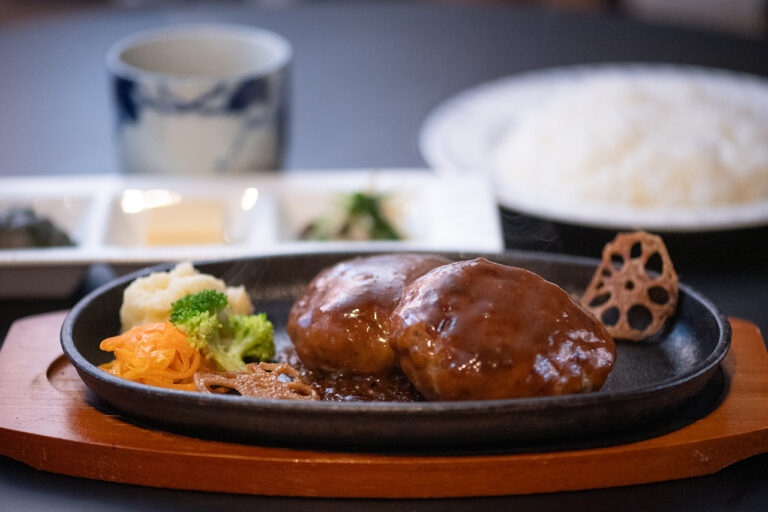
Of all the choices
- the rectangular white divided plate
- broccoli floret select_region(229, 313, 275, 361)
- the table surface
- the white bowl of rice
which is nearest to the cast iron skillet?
broccoli floret select_region(229, 313, 275, 361)

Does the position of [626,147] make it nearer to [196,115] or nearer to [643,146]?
[643,146]

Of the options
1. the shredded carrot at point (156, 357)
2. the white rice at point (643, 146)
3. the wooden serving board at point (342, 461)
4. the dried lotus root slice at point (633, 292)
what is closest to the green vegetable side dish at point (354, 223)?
the white rice at point (643, 146)

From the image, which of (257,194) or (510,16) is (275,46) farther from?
(510,16)

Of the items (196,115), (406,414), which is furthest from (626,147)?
(406,414)

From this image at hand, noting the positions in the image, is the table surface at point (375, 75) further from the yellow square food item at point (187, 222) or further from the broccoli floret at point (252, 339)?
the broccoli floret at point (252, 339)

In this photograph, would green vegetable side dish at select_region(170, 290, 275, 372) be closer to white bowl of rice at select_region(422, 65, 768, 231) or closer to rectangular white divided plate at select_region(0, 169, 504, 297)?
rectangular white divided plate at select_region(0, 169, 504, 297)

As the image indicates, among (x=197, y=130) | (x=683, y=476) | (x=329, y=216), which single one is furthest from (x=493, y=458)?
(x=197, y=130)
